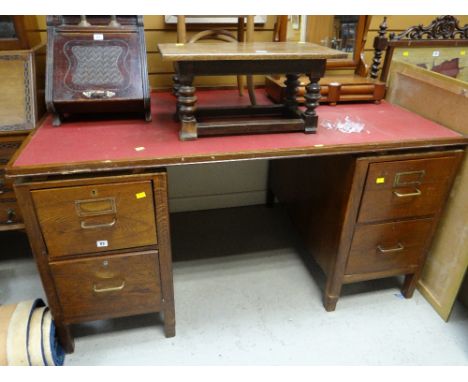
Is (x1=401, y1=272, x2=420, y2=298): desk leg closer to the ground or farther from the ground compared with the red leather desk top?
closer to the ground

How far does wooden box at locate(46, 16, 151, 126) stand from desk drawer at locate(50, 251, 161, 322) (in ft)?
1.66

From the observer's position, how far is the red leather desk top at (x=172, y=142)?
1.03 metres

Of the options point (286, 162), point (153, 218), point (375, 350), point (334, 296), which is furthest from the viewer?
point (286, 162)

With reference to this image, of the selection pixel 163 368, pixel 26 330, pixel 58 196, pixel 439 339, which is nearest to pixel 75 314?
pixel 26 330

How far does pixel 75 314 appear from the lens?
1247 millimetres

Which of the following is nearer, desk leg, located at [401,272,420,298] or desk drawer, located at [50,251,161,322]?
desk drawer, located at [50,251,161,322]

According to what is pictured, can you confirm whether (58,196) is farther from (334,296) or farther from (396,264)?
(396,264)

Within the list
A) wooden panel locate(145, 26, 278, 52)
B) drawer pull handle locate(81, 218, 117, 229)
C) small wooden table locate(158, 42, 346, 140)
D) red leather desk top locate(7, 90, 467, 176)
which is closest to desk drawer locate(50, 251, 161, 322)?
drawer pull handle locate(81, 218, 117, 229)

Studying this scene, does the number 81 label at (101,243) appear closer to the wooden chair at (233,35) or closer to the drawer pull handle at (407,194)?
the wooden chair at (233,35)

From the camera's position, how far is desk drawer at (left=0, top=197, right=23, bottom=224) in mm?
1430

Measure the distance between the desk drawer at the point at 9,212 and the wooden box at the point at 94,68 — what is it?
40cm

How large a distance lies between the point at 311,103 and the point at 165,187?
0.56 m

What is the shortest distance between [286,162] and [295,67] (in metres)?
0.73

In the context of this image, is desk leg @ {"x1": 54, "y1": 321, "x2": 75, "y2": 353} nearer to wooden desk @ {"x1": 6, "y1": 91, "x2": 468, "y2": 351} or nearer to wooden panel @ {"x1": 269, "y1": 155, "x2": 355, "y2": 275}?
wooden desk @ {"x1": 6, "y1": 91, "x2": 468, "y2": 351}
